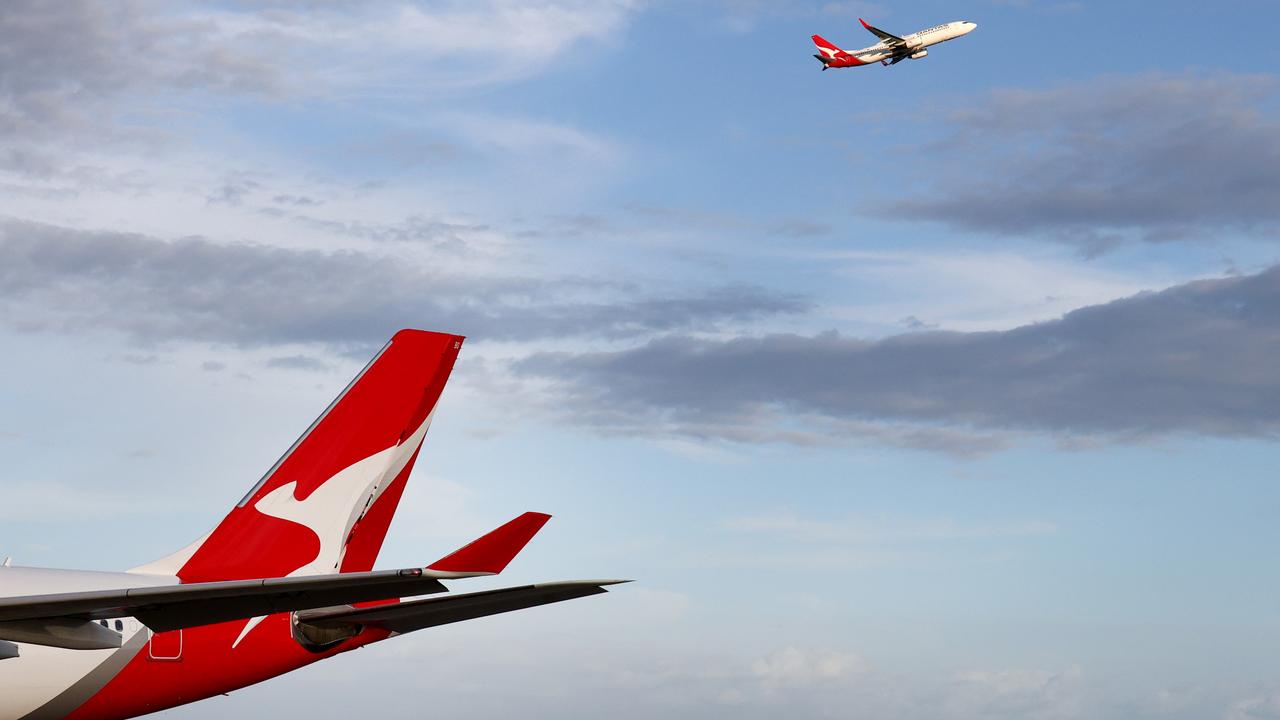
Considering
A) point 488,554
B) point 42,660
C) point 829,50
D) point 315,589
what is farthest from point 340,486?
point 829,50

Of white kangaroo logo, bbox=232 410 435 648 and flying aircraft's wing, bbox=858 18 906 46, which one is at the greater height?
flying aircraft's wing, bbox=858 18 906 46

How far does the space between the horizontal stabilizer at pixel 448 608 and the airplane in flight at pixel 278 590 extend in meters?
0.04

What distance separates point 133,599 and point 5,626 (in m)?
3.44

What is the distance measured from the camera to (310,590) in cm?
1989

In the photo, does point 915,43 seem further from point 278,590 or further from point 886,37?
point 278,590

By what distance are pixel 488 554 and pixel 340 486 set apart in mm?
11491

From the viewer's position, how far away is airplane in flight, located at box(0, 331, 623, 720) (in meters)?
19.9

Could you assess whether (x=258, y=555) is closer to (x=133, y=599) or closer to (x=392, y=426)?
(x=392, y=426)

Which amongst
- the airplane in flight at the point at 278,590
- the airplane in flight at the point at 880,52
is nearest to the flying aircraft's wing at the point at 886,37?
the airplane in flight at the point at 880,52

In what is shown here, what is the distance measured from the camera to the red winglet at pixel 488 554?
1948cm

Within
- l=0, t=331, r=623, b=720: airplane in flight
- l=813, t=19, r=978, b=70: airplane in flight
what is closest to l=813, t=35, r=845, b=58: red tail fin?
l=813, t=19, r=978, b=70: airplane in flight

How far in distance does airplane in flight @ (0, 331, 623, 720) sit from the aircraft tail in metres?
0.03

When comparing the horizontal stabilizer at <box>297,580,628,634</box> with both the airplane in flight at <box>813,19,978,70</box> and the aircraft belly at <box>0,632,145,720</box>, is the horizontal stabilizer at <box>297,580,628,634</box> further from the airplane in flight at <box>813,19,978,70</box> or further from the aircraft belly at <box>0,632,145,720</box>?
the airplane in flight at <box>813,19,978,70</box>

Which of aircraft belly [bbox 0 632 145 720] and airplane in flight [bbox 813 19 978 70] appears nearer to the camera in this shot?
aircraft belly [bbox 0 632 145 720]
